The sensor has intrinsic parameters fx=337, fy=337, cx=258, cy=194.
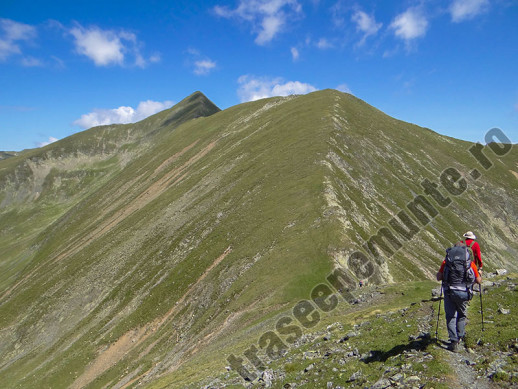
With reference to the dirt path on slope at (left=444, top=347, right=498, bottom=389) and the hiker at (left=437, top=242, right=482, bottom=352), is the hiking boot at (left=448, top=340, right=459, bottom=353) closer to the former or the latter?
the hiker at (left=437, top=242, right=482, bottom=352)

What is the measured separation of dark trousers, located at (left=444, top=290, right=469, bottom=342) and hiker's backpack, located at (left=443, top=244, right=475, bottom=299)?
247 millimetres

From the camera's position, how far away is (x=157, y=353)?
4784cm

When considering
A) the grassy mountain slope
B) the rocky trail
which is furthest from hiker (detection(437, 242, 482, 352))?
the grassy mountain slope

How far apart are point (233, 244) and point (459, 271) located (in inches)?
1889

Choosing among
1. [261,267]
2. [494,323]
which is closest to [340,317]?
[494,323]

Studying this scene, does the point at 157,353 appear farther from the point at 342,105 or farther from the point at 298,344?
the point at 342,105

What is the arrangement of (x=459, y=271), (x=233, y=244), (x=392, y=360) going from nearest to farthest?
(x=459, y=271), (x=392, y=360), (x=233, y=244)

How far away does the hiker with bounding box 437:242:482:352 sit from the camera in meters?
14.3

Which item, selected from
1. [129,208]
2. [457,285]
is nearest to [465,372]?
[457,285]

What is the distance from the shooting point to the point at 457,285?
14406 mm

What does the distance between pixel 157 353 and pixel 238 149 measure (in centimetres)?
7214

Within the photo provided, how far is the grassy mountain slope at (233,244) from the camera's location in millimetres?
46812

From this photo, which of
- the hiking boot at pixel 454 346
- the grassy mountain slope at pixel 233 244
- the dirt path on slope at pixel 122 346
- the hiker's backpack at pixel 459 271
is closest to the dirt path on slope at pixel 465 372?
the hiking boot at pixel 454 346

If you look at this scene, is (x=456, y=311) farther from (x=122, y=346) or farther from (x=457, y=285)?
(x=122, y=346)
